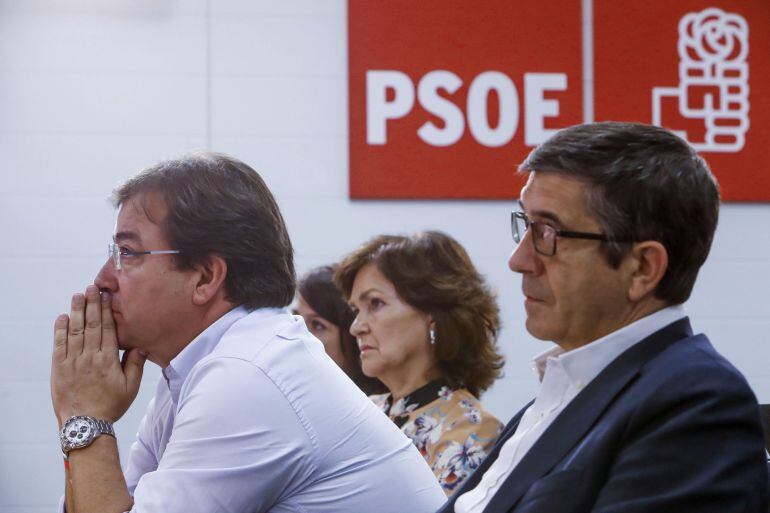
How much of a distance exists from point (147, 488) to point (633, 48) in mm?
3259

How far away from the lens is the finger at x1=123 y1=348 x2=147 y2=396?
5.33 feet

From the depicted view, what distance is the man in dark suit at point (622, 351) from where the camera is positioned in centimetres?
107

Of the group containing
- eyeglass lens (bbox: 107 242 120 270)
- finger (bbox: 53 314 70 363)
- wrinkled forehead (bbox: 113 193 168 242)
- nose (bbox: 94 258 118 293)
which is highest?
wrinkled forehead (bbox: 113 193 168 242)

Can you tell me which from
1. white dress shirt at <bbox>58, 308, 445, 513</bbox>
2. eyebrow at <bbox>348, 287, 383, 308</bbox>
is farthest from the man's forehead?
eyebrow at <bbox>348, 287, 383, 308</bbox>

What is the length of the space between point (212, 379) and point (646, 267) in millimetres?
622

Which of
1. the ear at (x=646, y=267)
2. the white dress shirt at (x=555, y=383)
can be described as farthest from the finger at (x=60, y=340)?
the ear at (x=646, y=267)

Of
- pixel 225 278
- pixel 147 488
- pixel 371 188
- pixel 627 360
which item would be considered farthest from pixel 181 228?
pixel 371 188

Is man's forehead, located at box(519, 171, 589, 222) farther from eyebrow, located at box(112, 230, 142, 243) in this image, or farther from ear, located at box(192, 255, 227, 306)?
eyebrow, located at box(112, 230, 142, 243)

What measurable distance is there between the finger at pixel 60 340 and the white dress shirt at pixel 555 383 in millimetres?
690

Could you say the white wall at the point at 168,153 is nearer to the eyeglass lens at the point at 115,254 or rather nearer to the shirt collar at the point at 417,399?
the shirt collar at the point at 417,399

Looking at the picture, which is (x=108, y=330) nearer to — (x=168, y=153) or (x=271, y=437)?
(x=271, y=437)

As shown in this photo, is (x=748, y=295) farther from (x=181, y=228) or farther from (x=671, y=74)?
(x=181, y=228)

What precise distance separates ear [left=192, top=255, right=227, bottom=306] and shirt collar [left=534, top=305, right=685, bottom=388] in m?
0.62

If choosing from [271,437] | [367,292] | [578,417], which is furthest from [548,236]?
[367,292]
